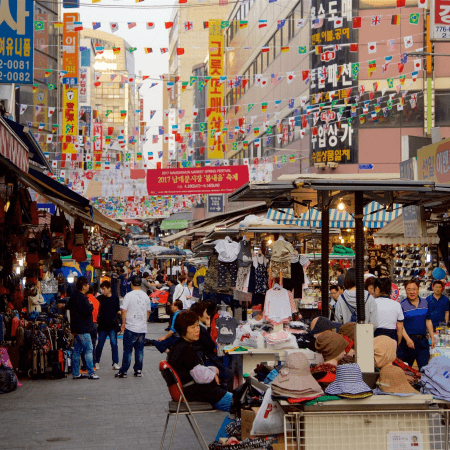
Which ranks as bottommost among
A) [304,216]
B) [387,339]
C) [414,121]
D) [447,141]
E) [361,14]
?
[387,339]

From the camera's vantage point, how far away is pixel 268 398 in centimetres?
601

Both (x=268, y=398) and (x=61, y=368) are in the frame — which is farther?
(x=61, y=368)

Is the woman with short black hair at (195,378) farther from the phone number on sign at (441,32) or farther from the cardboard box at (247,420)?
the phone number on sign at (441,32)

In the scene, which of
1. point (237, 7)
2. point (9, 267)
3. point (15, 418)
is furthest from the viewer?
point (237, 7)

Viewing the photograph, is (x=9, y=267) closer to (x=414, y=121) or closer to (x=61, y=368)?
(x=61, y=368)

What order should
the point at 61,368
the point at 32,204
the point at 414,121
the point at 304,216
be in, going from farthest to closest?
the point at 414,121 → the point at 304,216 → the point at 61,368 → the point at 32,204

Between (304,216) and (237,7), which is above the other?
(237,7)

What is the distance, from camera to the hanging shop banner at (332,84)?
28.9 meters

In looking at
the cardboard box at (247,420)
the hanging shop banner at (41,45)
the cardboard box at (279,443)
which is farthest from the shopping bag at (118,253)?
the cardboard box at (279,443)

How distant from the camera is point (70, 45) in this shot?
3209 centimetres

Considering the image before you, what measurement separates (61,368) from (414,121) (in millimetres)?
20952

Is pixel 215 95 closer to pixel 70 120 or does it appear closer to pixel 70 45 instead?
pixel 70 120

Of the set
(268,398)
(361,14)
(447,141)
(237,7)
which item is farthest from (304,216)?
(237,7)

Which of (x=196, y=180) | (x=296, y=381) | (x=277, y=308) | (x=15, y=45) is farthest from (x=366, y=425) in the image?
(x=196, y=180)
